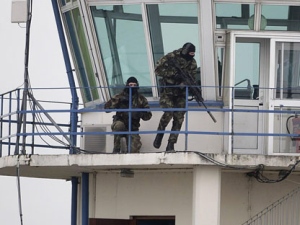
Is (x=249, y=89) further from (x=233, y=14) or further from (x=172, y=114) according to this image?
(x=172, y=114)

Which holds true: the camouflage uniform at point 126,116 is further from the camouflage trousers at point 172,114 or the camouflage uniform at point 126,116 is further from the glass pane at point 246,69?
the glass pane at point 246,69

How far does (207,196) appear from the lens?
2795 cm

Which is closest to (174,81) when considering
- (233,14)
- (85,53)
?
(233,14)

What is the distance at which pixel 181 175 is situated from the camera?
29672 mm

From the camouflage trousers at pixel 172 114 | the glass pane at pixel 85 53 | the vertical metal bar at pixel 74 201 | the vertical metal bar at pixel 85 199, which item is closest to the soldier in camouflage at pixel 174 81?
the camouflage trousers at pixel 172 114

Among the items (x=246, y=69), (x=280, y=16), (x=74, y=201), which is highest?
(x=280, y=16)

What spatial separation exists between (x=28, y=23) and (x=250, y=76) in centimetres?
466

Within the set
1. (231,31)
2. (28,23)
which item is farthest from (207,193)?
(28,23)

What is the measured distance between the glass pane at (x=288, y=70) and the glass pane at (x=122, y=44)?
8.59 feet

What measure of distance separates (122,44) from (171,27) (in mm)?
1120

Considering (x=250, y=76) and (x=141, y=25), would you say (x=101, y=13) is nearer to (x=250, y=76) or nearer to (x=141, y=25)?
(x=141, y=25)

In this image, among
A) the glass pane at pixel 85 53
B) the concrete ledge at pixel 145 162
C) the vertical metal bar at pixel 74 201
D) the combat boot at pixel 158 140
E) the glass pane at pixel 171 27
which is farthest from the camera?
the vertical metal bar at pixel 74 201

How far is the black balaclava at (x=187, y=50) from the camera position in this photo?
2845cm

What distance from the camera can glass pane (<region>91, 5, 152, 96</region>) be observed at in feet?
97.0
